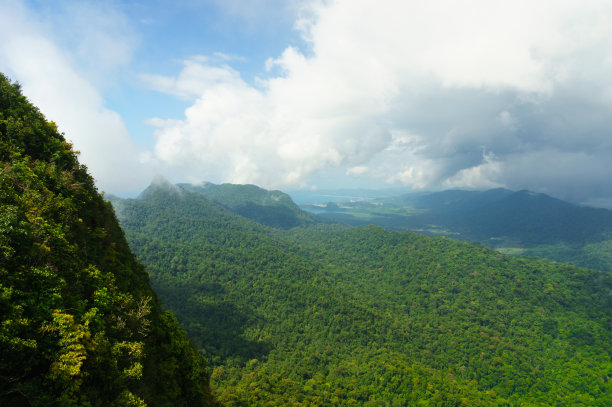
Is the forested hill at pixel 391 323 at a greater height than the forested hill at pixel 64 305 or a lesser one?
lesser

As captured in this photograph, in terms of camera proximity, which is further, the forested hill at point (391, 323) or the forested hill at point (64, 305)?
the forested hill at point (391, 323)

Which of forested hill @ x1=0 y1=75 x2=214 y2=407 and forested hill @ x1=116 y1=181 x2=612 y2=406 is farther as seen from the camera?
forested hill @ x1=116 y1=181 x2=612 y2=406

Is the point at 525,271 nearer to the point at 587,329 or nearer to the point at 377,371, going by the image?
the point at 587,329

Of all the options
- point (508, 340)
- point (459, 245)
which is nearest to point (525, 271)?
point (459, 245)

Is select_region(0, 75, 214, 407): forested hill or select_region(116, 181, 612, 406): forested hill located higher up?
select_region(0, 75, 214, 407): forested hill
